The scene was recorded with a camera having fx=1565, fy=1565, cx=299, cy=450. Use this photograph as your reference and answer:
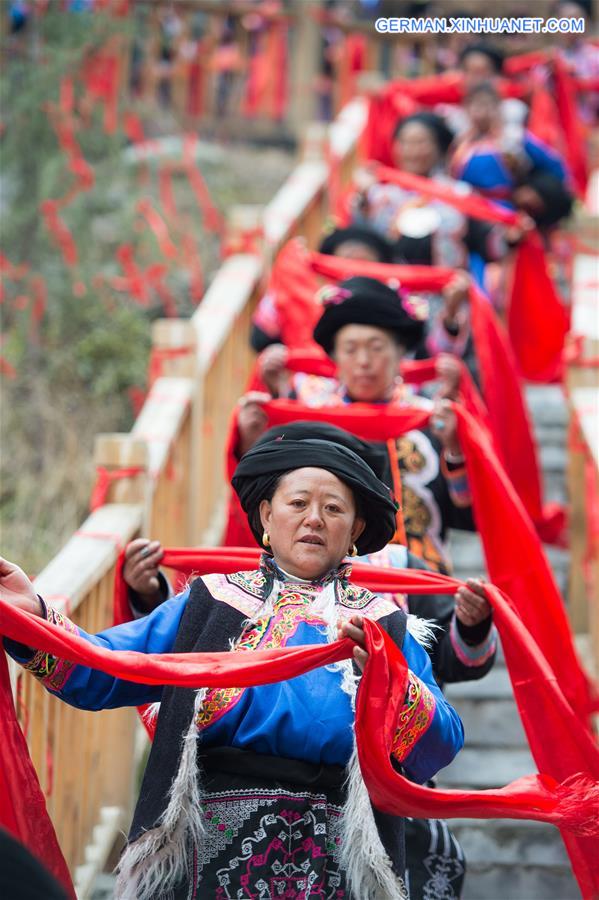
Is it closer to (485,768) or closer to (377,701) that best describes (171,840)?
(377,701)

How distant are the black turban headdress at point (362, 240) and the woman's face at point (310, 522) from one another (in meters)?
3.39

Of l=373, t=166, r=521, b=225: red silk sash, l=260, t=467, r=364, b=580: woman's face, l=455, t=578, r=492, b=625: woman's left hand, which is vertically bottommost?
l=455, t=578, r=492, b=625: woman's left hand

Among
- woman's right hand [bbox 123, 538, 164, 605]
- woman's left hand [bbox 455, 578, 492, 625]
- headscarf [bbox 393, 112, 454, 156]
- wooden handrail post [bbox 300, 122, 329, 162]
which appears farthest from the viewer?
wooden handrail post [bbox 300, 122, 329, 162]

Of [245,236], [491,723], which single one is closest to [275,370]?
[491,723]

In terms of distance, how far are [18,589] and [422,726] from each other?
0.88 m

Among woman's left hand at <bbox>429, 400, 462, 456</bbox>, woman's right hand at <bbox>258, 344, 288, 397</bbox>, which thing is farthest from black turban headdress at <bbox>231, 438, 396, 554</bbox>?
woman's right hand at <bbox>258, 344, 288, 397</bbox>

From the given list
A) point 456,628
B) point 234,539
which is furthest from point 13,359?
point 456,628

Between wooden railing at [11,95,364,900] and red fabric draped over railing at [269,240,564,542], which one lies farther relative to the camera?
red fabric draped over railing at [269,240,564,542]

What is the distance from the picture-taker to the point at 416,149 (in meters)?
7.71

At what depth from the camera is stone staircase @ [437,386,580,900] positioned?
4.68 m

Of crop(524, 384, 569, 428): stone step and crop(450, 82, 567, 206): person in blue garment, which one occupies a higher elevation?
crop(450, 82, 567, 206): person in blue garment

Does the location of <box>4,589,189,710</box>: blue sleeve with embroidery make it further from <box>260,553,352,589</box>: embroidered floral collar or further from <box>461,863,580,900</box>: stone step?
<box>461,863,580,900</box>: stone step

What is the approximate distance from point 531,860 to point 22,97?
18.8ft

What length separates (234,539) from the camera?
488cm
